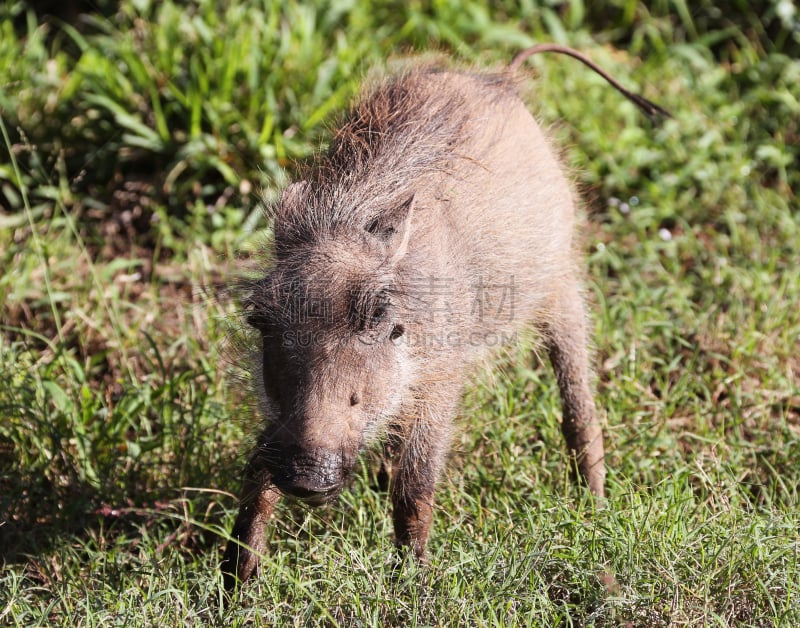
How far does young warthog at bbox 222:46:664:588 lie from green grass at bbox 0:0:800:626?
0.83 ft

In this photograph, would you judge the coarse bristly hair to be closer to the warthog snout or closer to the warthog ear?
the warthog ear

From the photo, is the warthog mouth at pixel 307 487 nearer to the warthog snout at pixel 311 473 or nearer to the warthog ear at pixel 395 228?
the warthog snout at pixel 311 473

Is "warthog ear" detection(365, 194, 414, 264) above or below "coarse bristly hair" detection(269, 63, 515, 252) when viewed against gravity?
below

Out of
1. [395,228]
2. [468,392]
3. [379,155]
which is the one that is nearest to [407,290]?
[395,228]

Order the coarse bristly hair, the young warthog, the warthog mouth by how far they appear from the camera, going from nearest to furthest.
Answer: the warthog mouth → the young warthog → the coarse bristly hair

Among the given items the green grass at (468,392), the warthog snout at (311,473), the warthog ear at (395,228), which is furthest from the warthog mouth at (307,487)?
the warthog ear at (395,228)

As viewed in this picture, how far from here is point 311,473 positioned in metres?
2.88

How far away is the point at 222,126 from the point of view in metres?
5.26

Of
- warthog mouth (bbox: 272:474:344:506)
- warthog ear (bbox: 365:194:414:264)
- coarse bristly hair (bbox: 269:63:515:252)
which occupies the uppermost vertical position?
coarse bristly hair (bbox: 269:63:515:252)

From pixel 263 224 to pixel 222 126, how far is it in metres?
1.73

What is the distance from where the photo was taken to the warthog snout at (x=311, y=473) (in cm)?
287

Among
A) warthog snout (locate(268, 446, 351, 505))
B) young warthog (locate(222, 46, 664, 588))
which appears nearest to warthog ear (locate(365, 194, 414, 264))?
young warthog (locate(222, 46, 664, 588))

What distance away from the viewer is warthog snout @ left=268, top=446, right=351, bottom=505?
113 inches

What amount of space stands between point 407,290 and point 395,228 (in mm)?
212
